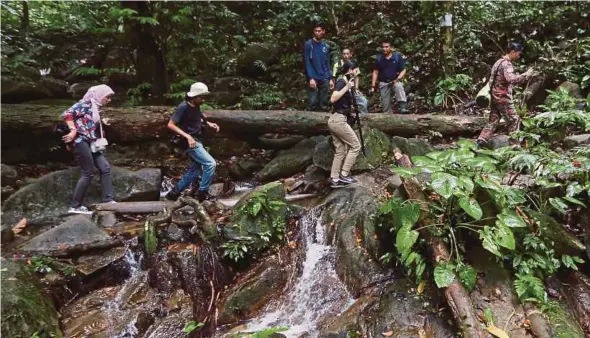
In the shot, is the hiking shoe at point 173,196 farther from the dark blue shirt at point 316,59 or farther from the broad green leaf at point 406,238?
the broad green leaf at point 406,238

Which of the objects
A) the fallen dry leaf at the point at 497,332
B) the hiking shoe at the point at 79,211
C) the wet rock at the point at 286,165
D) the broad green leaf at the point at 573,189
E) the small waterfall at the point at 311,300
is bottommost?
the small waterfall at the point at 311,300

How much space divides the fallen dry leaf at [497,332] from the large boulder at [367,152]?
451cm

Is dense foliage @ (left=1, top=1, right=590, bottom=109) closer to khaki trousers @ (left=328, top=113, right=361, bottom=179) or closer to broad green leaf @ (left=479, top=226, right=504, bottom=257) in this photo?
khaki trousers @ (left=328, top=113, right=361, bottom=179)

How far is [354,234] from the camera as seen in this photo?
6211 mm

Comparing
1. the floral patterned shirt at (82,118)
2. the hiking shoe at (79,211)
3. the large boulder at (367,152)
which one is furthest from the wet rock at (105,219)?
the large boulder at (367,152)

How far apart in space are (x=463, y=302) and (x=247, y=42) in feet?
47.9

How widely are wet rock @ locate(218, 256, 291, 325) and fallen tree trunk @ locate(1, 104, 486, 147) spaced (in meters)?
4.34

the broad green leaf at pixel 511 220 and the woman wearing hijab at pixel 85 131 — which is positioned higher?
the woman wearing hijab at pixel 85 131

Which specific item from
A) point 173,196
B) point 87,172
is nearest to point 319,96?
point 173,196

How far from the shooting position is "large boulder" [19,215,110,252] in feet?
20.4

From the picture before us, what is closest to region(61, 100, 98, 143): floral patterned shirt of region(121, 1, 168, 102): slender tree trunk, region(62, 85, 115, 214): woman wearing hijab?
region(62, 85, 115, 214): woman wearing hijab

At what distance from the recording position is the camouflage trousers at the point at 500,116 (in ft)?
24.8

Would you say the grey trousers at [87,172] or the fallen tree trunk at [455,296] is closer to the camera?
the fallen tree trunk at [455,296]

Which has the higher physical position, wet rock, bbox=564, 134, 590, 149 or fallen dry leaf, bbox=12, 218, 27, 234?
fallen dry leaf, bbox=12, 218, 27, 234
